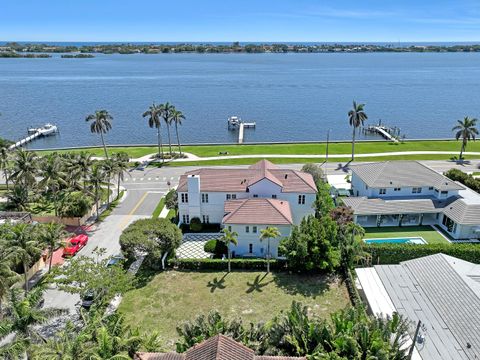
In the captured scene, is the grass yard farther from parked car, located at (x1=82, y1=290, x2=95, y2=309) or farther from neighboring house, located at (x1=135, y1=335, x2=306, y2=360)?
neighboring house, located at (x1=135, y1=335, x2=306, y2=360)

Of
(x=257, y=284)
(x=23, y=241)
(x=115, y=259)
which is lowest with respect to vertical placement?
(x=257, y=284)

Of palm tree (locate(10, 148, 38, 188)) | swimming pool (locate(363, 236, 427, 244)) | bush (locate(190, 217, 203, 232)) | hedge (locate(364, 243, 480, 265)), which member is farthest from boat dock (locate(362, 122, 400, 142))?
palm tree (locate(10, 148, 38, 188))

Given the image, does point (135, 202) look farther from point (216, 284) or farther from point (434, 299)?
point (434, 299)

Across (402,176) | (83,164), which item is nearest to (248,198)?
(83,164)

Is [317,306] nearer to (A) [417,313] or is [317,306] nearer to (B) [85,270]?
(A) [417,313]

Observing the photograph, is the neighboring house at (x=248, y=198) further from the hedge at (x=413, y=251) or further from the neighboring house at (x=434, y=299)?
the neighboring house at (x=434, y=299)
